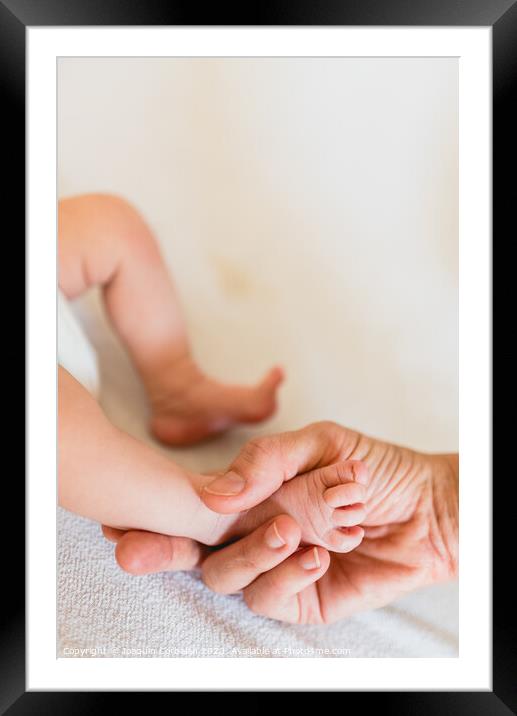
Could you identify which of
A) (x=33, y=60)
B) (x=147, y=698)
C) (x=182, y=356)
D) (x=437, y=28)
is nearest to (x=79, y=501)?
(x=147, y=698)

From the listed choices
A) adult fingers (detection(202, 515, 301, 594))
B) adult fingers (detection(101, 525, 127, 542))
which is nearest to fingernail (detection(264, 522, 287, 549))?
adult fingers (detection(202, 515, 301, 594))

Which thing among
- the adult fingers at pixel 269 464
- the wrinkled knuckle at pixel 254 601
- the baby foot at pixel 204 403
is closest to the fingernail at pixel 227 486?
the adult fingers at pixel 269 464

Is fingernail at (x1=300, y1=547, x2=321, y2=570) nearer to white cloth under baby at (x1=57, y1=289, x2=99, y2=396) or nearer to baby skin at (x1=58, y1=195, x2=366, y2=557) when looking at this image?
baby skin at (x1=58, y1=195, x2=366, y2=557)

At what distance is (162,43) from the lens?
589 mm

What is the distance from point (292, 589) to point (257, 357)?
0.39 metres

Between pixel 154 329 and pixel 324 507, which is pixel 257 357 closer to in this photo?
pixel 154 329

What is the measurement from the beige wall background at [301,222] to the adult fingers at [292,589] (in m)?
0.22

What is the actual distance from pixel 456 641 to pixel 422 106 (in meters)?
0.59

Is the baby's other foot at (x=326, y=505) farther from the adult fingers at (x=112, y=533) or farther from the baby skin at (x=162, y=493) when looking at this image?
the adult fingers at (x=112, y=533)

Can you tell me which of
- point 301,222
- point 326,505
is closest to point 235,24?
point 301,222

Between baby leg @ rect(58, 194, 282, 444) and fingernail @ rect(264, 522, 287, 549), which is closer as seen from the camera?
fingernail @ rect(264, 522, 287, 549)

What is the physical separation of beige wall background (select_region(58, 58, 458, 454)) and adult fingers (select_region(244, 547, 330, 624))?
0.73 ft

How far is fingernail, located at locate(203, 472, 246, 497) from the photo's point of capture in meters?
0.56

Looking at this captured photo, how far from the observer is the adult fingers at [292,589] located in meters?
0.57
